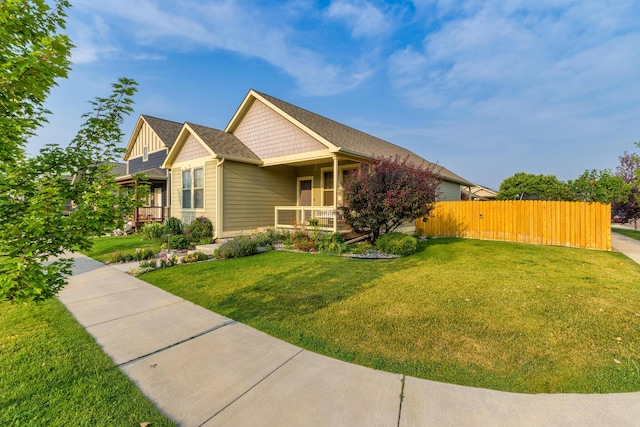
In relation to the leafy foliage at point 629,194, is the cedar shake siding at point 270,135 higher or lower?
higher

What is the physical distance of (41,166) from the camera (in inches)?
91.5

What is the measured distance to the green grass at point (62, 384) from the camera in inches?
80.0

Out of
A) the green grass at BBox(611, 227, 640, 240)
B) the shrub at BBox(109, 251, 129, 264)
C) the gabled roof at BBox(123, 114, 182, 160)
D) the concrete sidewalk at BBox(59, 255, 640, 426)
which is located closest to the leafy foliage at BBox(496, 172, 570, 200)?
the green grass at BBox(611, 227, 640, 240)

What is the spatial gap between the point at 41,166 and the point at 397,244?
8.30 meters

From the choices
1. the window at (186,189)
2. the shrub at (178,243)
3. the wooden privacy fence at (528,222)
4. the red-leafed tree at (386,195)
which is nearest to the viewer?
the red-leafed tree at (386,195)

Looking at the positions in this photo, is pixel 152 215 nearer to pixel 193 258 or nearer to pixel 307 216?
pixel 193 258

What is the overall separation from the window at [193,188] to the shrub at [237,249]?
4232mm

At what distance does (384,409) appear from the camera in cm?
213

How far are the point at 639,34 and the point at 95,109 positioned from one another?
53.8 ft

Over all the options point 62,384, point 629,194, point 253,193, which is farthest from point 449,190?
point 62,384

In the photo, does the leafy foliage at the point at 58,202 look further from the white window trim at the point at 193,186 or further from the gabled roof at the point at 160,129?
the gabled roof at the point at 160,129

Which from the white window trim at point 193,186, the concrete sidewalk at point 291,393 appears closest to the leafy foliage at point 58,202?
the concrete sidewalk at point 291,393

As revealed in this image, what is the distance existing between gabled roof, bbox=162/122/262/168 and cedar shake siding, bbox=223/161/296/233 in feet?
1.27

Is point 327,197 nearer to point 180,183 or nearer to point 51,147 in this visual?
point 180,183
